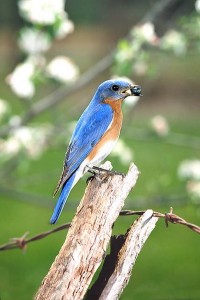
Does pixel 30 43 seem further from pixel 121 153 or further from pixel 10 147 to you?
pixel 121 153

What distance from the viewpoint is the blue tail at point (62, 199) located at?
3.32 m

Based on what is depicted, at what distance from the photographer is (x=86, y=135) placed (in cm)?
365

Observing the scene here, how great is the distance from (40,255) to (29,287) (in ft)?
6.36

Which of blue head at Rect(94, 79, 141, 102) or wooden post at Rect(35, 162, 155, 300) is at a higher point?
blue head at Rect(94, 79, 141, 102)

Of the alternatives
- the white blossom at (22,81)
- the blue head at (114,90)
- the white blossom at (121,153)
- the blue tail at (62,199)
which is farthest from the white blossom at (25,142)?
the blue tail at (62,199)

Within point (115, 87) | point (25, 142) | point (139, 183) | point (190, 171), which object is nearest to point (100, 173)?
point (115, 87)

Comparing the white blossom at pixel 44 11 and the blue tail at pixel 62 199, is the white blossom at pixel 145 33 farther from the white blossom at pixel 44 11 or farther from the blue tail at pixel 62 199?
the blue tail at pixel 62 199

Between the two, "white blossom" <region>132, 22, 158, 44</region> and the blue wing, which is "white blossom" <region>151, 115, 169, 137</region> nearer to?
"white blossom" <region>132, 22, 158, 44</region>

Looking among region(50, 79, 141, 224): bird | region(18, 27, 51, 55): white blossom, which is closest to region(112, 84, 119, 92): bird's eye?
region(50, 79, 141, 224): bird

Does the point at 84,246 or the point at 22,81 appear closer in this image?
the point at 84,246

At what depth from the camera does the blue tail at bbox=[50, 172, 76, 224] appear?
10.9 ft

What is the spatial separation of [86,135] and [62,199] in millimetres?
342

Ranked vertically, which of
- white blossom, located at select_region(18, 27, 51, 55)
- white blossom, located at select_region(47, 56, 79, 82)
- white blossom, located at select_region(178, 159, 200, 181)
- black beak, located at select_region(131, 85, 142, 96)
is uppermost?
white blossom, located at select_region(18, 27, 51, 55)

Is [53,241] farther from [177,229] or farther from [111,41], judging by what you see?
[111,41]
